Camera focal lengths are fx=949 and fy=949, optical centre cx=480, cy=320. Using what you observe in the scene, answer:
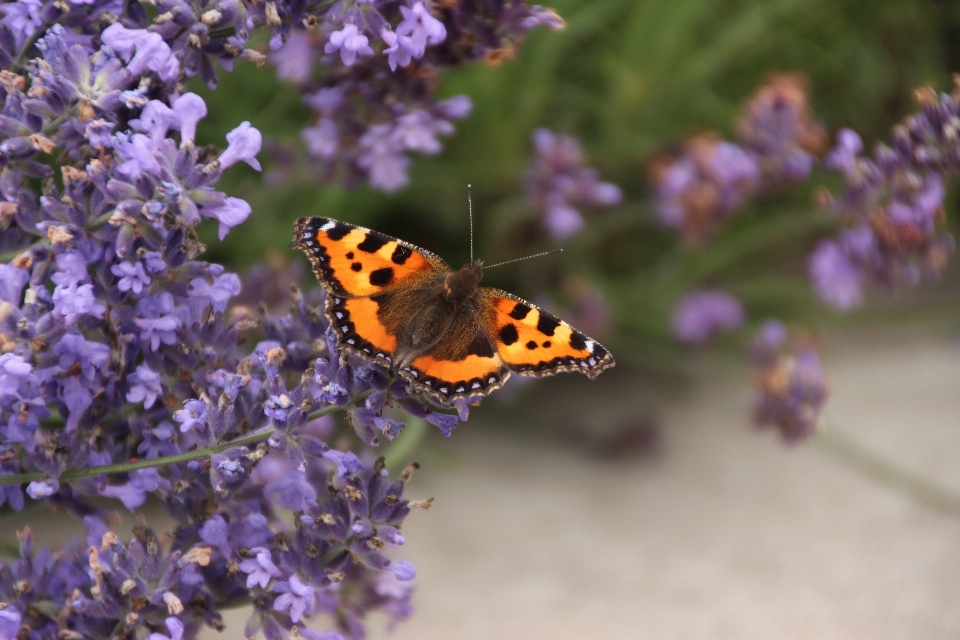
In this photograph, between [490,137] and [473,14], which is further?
[490,137]

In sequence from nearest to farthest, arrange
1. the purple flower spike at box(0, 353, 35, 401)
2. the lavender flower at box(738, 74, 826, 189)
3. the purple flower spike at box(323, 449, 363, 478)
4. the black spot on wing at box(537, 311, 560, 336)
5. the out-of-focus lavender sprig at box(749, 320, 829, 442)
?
1. the purple flower spike at box(0, 353, 35, 401)
2. the purple flower spike at box(323, 449, 363, 478)
3. the black spot on wing at box(537, 311, 560, 336)
4. the out-of-focus lavender sprig at box(749, 320, 829, 442)
5. the lavender flower at box(738, 74, 826, 189)

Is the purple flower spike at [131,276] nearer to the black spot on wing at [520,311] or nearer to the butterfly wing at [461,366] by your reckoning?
the butterfly wing at [461,366]

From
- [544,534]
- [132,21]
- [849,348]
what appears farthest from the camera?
[849,348]

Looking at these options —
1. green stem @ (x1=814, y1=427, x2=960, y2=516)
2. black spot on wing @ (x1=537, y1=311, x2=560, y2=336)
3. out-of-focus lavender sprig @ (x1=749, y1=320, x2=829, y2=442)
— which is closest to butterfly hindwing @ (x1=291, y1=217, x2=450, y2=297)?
black spot on wing @ (x1=537, y1=311, x2=560, y2=336)

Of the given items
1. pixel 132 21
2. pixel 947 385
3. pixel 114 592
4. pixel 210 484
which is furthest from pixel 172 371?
pixel 947 385

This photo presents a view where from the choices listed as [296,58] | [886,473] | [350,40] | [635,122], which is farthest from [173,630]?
[635,122]

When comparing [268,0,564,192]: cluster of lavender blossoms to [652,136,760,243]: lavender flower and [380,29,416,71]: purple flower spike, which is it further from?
[652,136,760,243]: lavender flower

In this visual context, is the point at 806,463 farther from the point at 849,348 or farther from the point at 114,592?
the point at 114,592

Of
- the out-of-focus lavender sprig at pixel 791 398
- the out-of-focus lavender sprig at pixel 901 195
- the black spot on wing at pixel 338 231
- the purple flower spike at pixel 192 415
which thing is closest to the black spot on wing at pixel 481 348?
the black spot on wing at pixel 338 231
